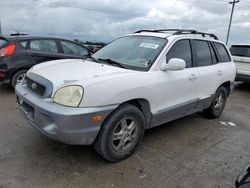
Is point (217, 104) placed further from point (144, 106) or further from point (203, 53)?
point (144, 106)

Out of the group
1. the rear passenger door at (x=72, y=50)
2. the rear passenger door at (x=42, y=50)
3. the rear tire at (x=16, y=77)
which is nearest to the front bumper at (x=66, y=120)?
the rear tire at (x=16, y=77)

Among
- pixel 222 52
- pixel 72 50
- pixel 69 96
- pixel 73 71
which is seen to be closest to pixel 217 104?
pixel 222 52

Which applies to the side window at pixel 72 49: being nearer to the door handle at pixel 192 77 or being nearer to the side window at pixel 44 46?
the side window at pixel 44 46

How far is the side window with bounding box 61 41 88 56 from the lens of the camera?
6629mm

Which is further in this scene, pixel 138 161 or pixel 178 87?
pixel 178 87

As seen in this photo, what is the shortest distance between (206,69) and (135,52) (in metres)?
1.48

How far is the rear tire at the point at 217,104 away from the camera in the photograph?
4742 mm

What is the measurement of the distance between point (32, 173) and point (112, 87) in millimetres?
1393

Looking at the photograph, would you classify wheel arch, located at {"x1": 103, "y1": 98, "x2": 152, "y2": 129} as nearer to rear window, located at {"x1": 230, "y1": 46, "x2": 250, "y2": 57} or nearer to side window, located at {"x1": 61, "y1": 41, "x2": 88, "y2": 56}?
side window, located at {"x1": 61, "y1": 41, "x2": 88, "y2": 56}

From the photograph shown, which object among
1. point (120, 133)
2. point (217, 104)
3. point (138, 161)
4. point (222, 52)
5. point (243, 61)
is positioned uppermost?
point (222, 52)

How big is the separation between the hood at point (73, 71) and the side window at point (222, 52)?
2.59 metres

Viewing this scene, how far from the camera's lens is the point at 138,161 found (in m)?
3.06

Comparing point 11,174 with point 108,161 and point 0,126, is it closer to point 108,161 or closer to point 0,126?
point 108,161

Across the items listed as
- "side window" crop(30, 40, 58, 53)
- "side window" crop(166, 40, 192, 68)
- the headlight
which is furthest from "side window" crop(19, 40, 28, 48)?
"side window" crop(166, 40, 192, 68)
